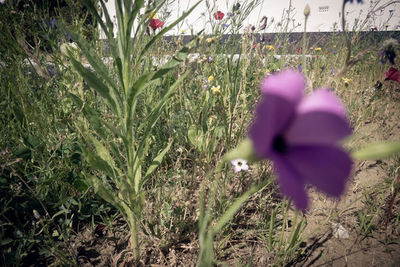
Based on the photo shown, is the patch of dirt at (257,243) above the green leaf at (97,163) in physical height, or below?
below

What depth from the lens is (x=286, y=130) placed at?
34 centimetres

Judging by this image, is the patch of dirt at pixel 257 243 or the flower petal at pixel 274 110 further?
the patch of dirt at pixel 257 243

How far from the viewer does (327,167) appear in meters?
0.31

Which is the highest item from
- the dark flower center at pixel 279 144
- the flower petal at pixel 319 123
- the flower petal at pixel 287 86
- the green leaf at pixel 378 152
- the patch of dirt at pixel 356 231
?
the flower petal at pixel 287 86

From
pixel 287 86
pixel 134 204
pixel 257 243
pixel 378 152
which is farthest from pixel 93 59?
pixel 257 243

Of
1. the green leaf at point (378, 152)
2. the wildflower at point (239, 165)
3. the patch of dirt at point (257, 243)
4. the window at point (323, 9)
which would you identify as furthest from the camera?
the window at point (323, 9)

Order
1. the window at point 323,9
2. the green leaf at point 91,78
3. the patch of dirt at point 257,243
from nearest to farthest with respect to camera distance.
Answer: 1. the green leaf at point 91,78
2. the patch of dirt at point 257,243
3. the window at point 323,9

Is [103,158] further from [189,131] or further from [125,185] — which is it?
[189,131]

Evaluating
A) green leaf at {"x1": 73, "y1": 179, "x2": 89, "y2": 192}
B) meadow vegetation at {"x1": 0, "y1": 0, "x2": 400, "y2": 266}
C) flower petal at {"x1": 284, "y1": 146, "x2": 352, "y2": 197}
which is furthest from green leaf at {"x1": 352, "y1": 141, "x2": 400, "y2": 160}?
green leaf at {"x1": 73, "y1": 179, "x2": 89, "y2": 192}

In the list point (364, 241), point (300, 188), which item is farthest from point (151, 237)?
point (364, 241)

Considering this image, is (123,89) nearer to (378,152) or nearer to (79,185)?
(79,185)

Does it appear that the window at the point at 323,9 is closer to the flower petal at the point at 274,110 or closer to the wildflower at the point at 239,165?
the wildflower at the point at 239,165

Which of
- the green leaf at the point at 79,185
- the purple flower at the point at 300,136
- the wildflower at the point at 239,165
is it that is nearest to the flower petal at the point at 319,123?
the purple flower at the point at 300,136

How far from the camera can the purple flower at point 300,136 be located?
30 centimetres
